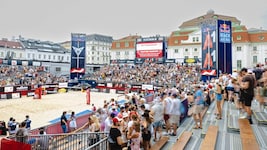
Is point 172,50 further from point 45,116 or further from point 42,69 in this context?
point 45,116

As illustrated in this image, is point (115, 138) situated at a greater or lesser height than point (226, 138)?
greater

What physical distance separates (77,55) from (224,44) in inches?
1106

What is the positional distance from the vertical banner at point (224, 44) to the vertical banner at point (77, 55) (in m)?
27.1

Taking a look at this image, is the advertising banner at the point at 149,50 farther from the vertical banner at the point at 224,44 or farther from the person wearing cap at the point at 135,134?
the person wearing cap at the point at 135,134

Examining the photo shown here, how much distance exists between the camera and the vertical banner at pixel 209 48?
80.0 feet

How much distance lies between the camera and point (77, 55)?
144 feet

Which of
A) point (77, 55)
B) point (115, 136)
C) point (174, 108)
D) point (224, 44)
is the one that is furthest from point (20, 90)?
point (115, 136)

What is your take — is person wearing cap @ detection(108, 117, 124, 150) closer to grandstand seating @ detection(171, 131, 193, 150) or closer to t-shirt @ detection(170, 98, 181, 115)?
grandstand seating @ detection(171, 131, 193, 150)

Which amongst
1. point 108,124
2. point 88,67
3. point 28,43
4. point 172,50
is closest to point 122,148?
point 108,124

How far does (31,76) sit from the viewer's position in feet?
149

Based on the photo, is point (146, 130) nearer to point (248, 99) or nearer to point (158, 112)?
point (158, 112)

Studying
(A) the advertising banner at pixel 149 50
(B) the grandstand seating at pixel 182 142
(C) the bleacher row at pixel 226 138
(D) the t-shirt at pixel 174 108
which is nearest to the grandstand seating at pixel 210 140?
(C) the bleacher row at pixel 226 138

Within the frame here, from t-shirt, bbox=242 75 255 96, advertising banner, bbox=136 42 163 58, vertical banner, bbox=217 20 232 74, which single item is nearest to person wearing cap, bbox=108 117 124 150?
t-shirt, bbox=242 75 255 96

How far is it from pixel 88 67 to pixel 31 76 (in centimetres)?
2340
